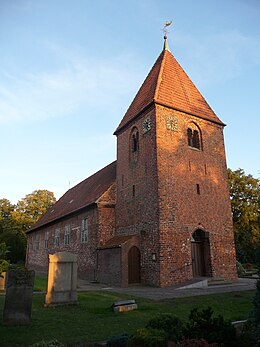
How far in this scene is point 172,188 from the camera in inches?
669

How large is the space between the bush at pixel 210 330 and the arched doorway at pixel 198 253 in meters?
12.5

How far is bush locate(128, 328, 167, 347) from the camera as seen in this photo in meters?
4.47

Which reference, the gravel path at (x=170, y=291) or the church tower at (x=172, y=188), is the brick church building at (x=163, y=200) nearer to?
the church tower at (x=172, y=188)

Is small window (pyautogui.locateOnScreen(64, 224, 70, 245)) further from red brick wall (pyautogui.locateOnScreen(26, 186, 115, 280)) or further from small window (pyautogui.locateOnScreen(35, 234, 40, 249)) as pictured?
small window (pyautogui.locateOnScreen(35, 234, 40, 249))

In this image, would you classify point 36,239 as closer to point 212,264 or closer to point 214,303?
point 212,264

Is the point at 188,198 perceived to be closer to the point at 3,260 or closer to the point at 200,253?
the point at 200,253

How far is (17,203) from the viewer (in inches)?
2031

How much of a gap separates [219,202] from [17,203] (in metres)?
41.6

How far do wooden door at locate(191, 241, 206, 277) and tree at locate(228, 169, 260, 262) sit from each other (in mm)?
17775

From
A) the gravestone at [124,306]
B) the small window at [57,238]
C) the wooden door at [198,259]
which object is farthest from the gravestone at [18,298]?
the small window at [57,238]

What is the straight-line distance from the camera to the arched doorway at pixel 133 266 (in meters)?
16.7

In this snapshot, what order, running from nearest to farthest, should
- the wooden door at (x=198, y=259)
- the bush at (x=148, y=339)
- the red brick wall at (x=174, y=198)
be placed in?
the bush at (x=148, y=339) < the red brick wall at (x=174, y=198) < the wooden door at (x=198, y=259)

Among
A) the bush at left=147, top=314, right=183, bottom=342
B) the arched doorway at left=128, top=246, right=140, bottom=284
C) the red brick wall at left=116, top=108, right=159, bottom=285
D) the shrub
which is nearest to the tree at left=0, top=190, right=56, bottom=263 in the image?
the red brick wall at left=116, top=108, right=159, bottom=285

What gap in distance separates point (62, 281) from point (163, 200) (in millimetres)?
7793
